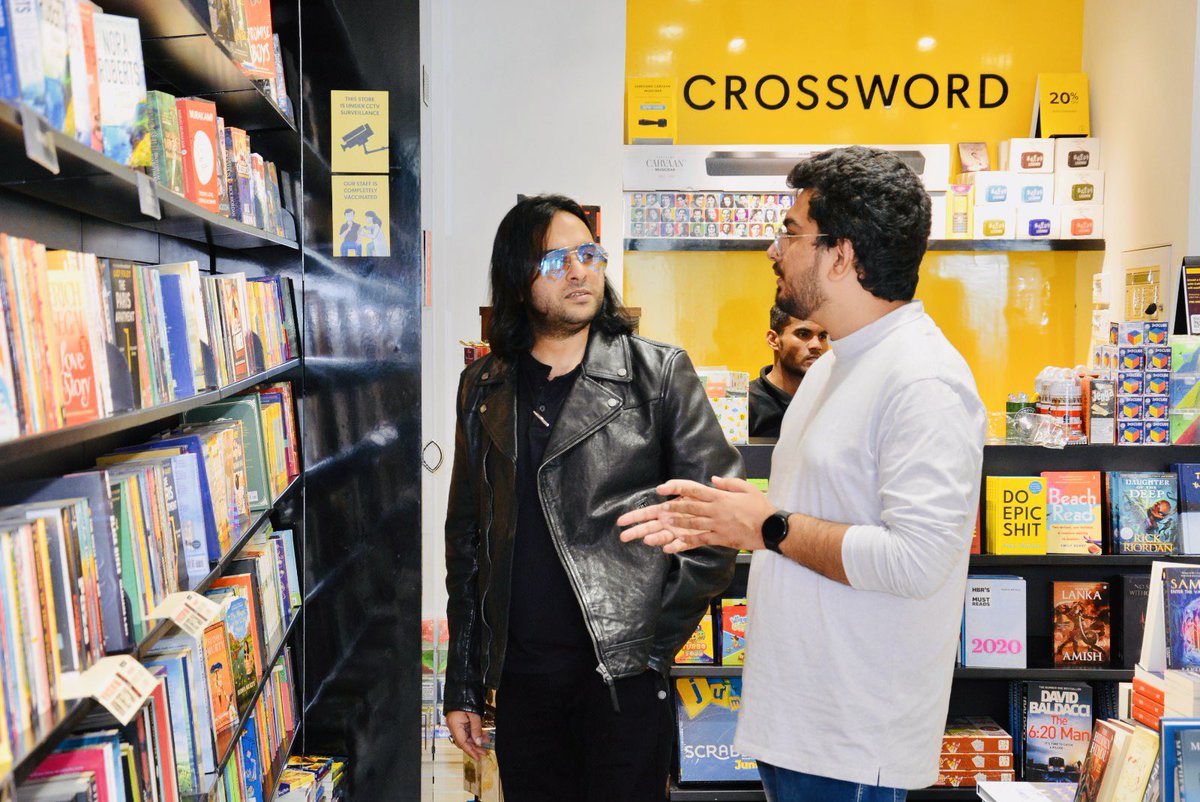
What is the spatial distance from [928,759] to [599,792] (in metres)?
0.73

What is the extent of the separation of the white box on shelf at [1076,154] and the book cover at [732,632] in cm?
335

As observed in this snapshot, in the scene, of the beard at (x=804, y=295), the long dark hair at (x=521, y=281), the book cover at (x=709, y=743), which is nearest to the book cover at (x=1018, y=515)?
the book cover at (x=709, y=743)

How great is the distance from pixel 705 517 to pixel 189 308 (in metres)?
1.04

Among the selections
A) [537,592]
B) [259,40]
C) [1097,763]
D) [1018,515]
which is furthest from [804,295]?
[1018,515]

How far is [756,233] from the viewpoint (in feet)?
18.2

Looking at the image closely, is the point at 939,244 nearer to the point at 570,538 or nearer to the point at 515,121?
the point at 515,121

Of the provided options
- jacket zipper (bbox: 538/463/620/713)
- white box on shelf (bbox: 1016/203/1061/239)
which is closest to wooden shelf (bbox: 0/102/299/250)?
jacket zipper (bbox: 538/463/620/713)

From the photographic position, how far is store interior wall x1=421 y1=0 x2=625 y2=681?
547cm

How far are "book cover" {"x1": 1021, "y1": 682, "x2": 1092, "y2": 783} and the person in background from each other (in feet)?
4.28

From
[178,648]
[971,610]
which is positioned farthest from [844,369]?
[971,610]

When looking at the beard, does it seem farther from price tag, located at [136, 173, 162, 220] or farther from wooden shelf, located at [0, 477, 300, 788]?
wooden shelf, located at [0, 477, 300, 788]

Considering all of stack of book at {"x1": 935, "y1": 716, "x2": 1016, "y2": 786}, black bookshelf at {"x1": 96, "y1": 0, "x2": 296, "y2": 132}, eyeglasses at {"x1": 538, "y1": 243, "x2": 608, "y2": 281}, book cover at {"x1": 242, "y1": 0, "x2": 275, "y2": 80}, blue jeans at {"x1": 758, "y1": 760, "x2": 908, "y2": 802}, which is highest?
book cover at {"x1": 242, "y1": 0, "x2": 275, "y2": 80}

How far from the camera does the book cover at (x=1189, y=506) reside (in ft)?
12.0

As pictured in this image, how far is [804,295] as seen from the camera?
2025 mm
